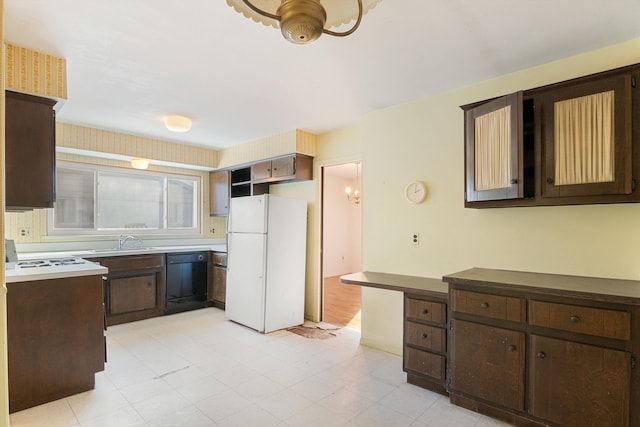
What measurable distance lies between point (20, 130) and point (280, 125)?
2.35m

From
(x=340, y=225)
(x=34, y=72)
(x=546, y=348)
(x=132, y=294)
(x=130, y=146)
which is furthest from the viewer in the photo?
(x=340, y=225)

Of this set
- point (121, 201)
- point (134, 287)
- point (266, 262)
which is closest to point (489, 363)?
point (266, 262)

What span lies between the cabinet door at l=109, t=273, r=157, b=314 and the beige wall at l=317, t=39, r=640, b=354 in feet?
9.15

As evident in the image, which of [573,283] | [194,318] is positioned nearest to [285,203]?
[194,318]

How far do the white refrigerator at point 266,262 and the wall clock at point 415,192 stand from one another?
148cm

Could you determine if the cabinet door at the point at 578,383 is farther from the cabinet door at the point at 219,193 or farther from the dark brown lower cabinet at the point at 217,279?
the cabinet door at the point at 219,193

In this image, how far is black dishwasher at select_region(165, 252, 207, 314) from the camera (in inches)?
176

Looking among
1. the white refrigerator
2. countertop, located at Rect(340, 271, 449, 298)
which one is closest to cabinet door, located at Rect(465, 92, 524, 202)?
countertop, located at Rect(340, 271, 449, 298)

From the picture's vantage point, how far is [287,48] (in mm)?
2182

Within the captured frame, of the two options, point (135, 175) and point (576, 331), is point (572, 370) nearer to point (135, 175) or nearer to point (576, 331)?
point (576, 331)

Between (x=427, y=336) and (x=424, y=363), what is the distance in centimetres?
21

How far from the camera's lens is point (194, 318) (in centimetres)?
430

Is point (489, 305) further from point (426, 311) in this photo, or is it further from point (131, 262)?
point (131, 262)

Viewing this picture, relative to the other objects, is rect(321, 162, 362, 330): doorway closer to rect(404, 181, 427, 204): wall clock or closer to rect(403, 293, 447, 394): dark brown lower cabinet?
rect(404, 181, 427, 204): wall clock
